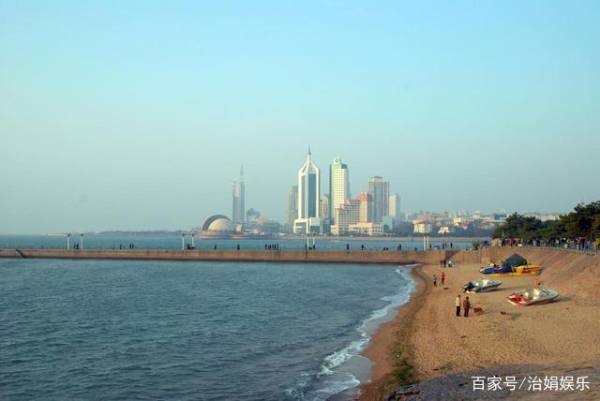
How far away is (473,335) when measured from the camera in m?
22.3

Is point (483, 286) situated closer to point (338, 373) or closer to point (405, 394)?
point (338, 373)

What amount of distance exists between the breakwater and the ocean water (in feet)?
105

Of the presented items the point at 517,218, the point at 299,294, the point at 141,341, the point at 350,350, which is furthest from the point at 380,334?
the point at 517,218

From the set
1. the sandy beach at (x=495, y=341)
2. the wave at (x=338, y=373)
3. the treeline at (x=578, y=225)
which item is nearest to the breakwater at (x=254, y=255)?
the treeline at (x=578, y=225)

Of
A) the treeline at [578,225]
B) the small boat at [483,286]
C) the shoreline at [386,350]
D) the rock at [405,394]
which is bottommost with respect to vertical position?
the shoreline at [386,350]

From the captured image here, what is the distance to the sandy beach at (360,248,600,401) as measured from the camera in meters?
14.9

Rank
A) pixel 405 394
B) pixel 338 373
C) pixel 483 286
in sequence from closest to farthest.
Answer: pixel 405 394 < pixel 338 373 < pixel 483 286

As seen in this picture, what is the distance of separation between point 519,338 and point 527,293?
8302 mm

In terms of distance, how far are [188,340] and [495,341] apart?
10975 millimetres

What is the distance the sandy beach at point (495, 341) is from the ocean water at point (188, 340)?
1508mm

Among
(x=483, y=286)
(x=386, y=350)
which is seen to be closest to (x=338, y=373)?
(x=386, y=350)

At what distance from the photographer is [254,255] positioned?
87875 millimetres

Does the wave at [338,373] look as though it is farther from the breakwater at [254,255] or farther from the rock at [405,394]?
the breakwater at [254,255]

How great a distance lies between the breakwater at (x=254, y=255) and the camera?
8194cm
